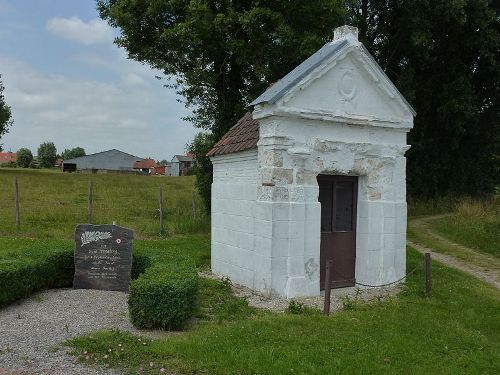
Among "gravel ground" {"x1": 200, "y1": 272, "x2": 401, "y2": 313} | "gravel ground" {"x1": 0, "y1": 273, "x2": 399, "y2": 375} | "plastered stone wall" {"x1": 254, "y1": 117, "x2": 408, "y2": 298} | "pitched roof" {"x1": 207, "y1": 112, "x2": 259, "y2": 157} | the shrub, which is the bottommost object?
"gravel ground" {"x1": 200, "y1": 272, "x2": 401, "y2": 313}

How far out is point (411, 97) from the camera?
23125 mm

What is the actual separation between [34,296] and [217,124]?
1235 centimetres

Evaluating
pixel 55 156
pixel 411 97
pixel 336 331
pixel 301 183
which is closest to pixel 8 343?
pixel 336 331

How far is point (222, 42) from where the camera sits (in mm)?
19484

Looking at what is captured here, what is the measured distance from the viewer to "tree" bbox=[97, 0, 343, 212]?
18266 millimetres

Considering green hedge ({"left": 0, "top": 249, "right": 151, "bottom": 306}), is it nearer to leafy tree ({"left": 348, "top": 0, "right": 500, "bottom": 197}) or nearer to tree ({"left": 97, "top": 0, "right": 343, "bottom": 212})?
tree ({"left": 97, "top": 0, "right": 343, "bottom": 212})

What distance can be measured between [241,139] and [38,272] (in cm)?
477

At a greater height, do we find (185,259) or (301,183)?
(301,183)

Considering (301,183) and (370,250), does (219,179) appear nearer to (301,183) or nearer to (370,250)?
(301,183)

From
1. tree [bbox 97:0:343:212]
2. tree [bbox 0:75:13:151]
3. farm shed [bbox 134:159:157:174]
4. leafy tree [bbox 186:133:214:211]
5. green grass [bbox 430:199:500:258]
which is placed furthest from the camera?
farm shed [bbox 134:159:157:174]

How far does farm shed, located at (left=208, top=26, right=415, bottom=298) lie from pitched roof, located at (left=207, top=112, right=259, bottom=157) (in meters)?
0.03

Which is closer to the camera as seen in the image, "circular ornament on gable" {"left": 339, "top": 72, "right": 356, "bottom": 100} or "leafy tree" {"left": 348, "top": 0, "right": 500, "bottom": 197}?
"circular ornament on gable" {"left": 339, "top": 72, "right": 356, "bottom": 100}

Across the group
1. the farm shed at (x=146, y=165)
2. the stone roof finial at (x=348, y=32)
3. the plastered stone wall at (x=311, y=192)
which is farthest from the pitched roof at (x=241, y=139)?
the farm shed at (x=146, y=165)

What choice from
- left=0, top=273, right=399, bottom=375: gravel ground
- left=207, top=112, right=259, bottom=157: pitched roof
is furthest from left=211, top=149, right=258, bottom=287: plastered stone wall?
left=0, top=273, right=399, bottom=375: gravel ground
